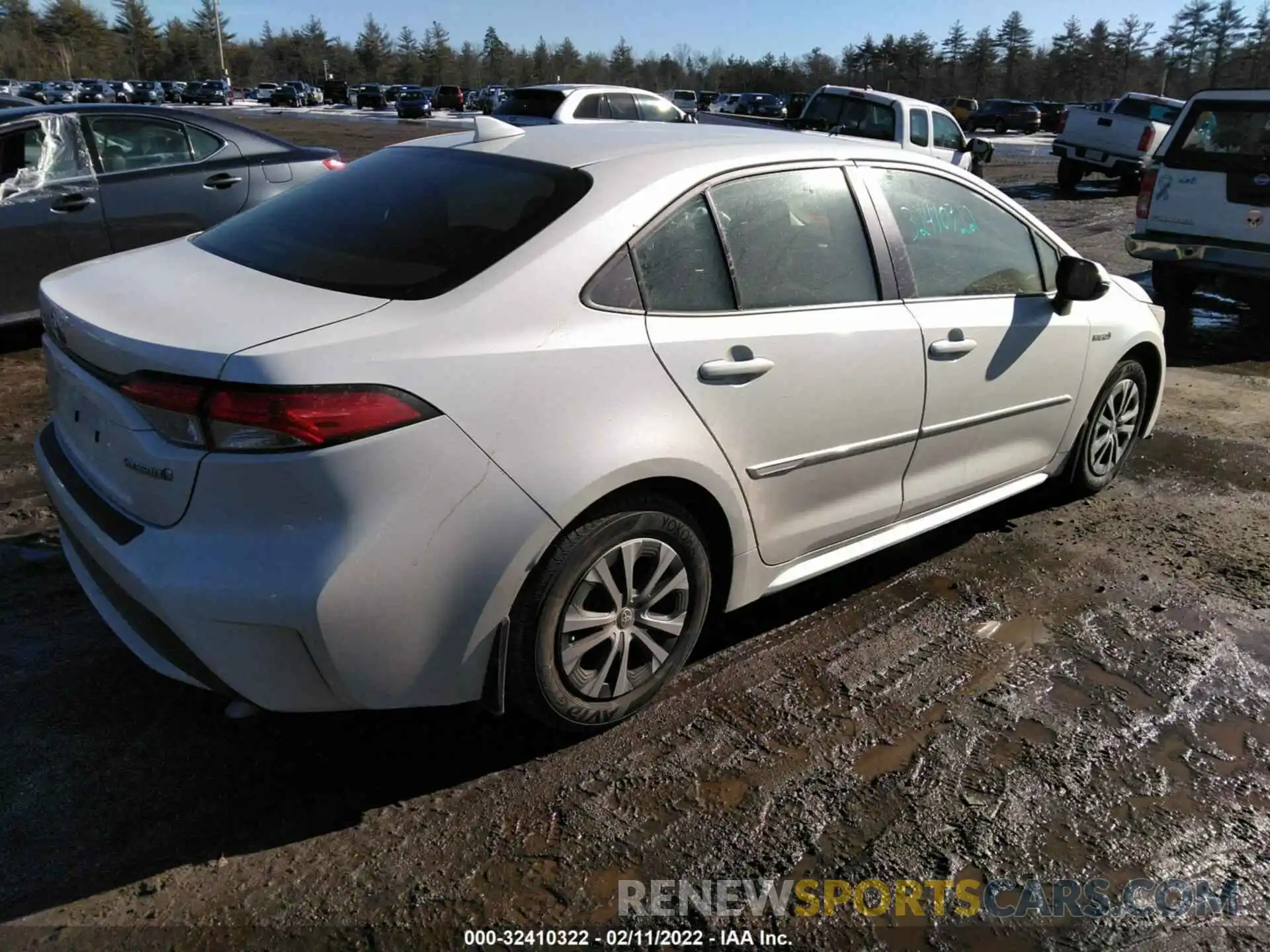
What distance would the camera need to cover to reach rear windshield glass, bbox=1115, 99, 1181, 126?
19281 millimetres

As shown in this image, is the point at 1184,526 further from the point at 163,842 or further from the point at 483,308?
the point at 163,842

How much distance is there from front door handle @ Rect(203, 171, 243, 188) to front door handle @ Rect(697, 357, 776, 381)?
5450 mm

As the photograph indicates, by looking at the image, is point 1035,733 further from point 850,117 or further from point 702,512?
point 850,117

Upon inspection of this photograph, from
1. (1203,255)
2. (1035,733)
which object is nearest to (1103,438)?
(1035,733)

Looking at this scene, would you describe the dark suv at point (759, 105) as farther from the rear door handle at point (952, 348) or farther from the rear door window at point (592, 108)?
the rear door handle at point (952, 348)

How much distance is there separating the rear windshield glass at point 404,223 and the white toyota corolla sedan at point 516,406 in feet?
0.04

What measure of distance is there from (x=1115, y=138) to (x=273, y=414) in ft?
67.1

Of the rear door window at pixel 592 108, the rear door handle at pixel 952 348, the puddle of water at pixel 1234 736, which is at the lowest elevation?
the puddle of water at pixel 1234 736

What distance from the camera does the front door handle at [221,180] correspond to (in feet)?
22.7

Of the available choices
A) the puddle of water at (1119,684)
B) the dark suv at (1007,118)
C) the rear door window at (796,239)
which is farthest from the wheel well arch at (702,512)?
the dark suv at (1007,118)

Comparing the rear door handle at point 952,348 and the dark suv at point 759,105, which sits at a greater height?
the rear door handle at point 952,348

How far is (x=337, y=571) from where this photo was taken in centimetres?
223

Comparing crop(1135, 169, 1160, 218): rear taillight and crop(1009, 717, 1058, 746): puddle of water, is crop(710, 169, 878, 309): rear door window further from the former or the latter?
crop(1135, 169, 1160, 218): rear taillight

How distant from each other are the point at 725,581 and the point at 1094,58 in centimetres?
9988
